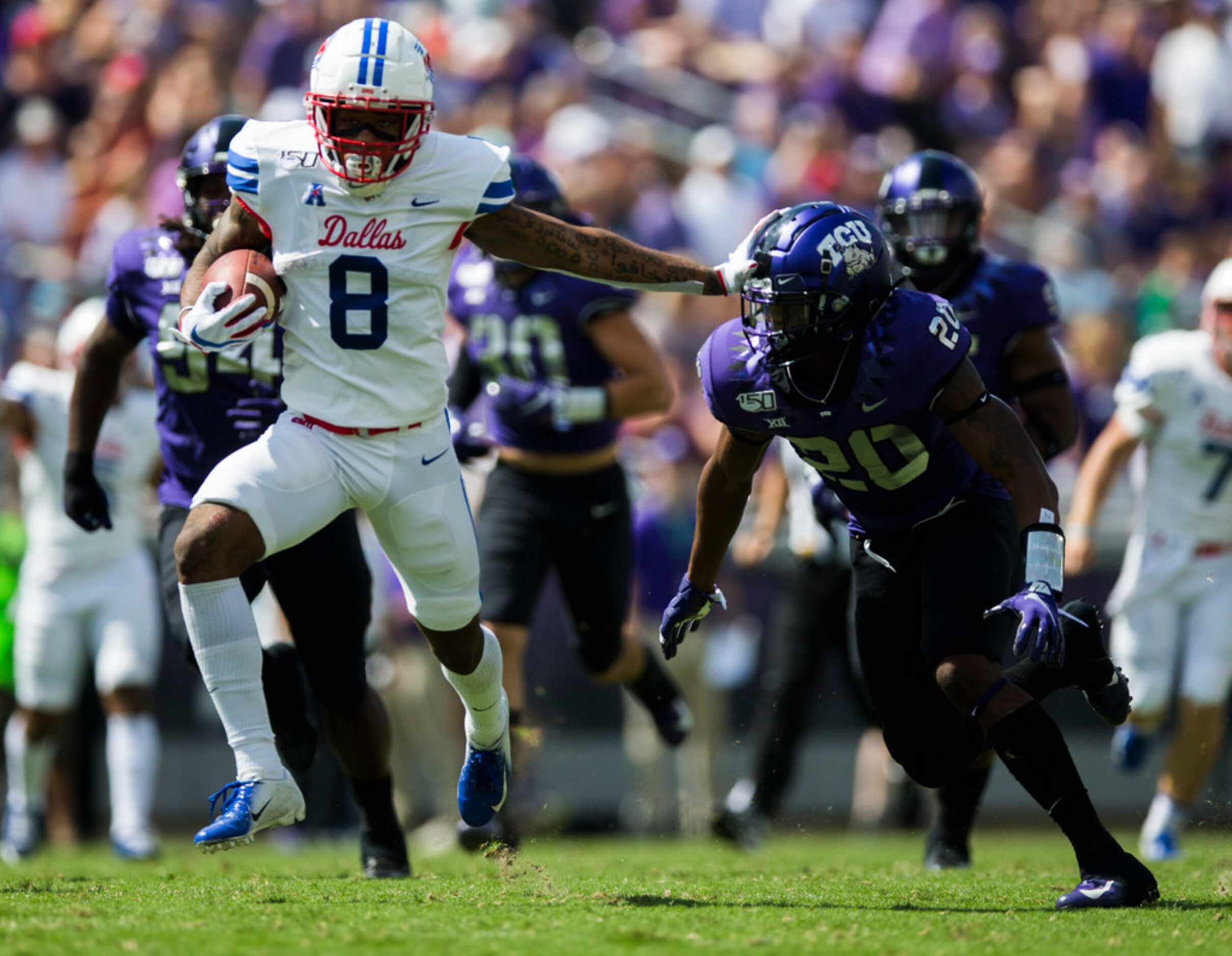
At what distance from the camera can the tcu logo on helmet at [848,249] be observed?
468cm

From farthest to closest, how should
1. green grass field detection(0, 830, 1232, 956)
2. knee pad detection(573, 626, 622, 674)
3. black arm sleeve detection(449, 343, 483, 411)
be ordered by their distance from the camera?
1. black arm sleeve detection(449, 343, 483, 411)
2. knee pad detection(573, 626, 622, 674)
3. green grass field detection(0, 830, 1232, 956)

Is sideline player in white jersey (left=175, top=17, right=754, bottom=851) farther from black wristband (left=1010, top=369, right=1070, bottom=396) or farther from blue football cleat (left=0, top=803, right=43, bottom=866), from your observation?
blue football cleat (left=0, top=803, right=43, bottom=866)

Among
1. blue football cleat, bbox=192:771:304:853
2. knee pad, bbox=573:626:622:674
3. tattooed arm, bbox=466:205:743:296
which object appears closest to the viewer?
blue football cleat, bbox=192:771:304:853

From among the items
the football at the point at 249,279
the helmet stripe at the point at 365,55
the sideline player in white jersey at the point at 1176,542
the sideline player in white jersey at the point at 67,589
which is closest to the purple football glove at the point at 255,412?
the football at the point at 249,279

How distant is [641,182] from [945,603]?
7.56 meters

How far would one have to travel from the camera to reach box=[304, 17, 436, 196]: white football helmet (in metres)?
4.70

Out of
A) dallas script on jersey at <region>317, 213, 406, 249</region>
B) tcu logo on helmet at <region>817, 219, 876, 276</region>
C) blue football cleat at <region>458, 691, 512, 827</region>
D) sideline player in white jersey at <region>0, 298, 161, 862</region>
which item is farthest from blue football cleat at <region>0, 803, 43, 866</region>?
tcu logo on helmet at <region>817, 219, 876, 276</region>

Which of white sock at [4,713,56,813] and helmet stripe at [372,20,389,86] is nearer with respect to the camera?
helmet stripe at [372,20,389,86]

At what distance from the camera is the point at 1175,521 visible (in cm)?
743

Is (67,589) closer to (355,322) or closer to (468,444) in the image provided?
(468,444)

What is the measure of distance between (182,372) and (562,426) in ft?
5.34

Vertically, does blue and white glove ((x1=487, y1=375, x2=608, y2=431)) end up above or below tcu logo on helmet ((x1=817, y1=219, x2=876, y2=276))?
below

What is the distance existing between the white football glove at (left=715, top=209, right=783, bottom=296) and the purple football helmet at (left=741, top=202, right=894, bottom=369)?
16mm

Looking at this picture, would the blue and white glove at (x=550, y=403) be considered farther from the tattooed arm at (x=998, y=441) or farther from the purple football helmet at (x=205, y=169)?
the tattooed arm at (x=998, y=441)
